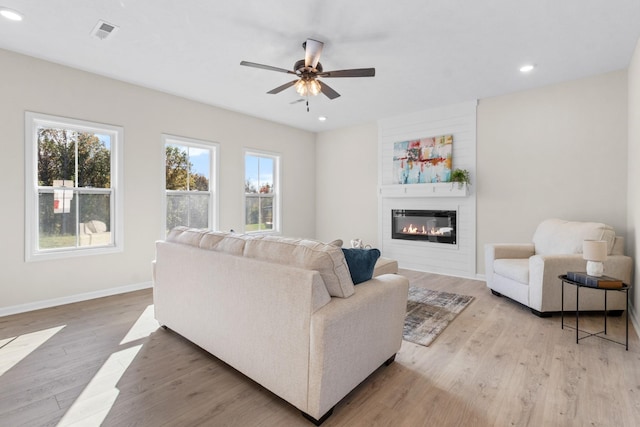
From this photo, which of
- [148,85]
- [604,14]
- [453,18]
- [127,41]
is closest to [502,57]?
[604,14]

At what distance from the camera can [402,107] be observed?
518 centimetres

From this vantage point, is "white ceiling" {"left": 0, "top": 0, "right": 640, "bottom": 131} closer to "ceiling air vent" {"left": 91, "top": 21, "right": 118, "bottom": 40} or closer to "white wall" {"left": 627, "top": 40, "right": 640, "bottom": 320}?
"ceiling air vent" {"left": 91, "top": 21, "right": 118, "bottom": 40}

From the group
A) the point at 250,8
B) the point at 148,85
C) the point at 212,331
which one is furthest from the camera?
the point at 148,85

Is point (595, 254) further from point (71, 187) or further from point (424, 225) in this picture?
point (71, 187)

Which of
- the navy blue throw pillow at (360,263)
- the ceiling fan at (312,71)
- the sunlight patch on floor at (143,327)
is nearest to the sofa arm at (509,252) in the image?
the navy blue throw pillow at (360,263)

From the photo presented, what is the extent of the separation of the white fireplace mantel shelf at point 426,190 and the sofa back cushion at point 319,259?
3607 millimetres

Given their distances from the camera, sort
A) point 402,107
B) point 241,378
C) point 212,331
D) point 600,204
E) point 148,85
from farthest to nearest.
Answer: point 402,107 < point 148,85 < point 600,204 < point 212,331 < point 241,378

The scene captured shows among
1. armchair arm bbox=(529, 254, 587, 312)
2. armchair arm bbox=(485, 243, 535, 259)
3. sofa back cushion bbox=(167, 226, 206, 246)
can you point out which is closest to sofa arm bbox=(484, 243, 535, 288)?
armchair arm bbox=(485, 243, 535, 259)

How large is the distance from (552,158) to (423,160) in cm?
179

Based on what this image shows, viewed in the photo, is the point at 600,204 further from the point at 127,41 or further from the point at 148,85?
the point at 148,85

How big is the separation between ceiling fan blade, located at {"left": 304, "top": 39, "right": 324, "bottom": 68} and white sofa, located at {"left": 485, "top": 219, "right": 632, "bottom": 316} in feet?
10.2

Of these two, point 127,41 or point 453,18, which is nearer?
point 453,18

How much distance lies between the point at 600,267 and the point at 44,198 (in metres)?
5.77

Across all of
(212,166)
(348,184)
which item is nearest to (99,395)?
(212,166)
